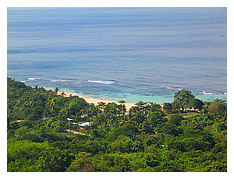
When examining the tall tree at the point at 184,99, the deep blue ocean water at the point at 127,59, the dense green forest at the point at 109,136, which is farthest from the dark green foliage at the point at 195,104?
→ the deep blue ocean water at the point at 127,59

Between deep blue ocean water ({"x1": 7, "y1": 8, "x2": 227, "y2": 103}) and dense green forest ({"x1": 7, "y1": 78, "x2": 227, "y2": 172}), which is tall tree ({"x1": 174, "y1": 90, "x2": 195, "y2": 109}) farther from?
deep blue ocean water ({"x1": 7, "y1": 8, "x2": 227, "y2": 103})

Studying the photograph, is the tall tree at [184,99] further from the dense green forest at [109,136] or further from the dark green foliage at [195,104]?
the dark green foliage at [195,104]

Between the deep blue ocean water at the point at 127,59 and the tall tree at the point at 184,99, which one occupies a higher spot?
the deep blue ocean water at the point at 127,59

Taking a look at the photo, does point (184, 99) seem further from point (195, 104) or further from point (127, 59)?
point (127, 59)

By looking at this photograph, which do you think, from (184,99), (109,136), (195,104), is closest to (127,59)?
(184,99)

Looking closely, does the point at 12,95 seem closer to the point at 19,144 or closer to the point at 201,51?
the point at 19,144

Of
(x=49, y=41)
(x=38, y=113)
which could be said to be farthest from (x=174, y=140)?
(x=49, y=41)
